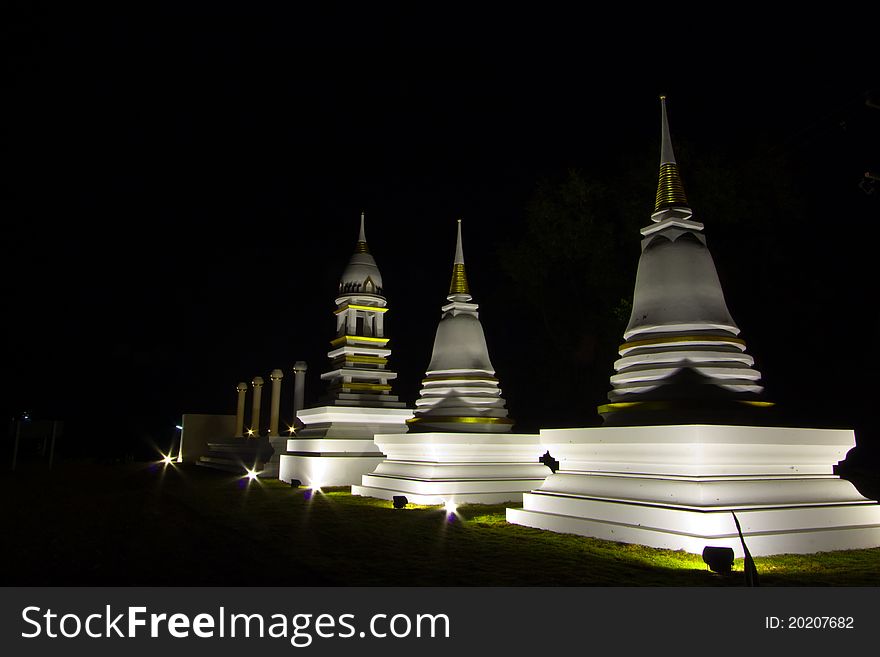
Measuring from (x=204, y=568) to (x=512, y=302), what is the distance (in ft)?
60.8

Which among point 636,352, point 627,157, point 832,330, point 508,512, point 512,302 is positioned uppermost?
point 627,157

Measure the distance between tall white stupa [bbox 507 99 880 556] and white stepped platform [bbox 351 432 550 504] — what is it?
253 cm

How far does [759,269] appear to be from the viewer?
656 inches

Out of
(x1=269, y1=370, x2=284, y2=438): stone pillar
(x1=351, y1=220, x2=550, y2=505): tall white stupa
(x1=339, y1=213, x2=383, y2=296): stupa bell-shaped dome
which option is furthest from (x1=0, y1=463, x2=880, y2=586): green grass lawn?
(x1=269, y1=370, x2=284, y2=438): stone pillar

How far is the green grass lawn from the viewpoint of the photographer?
514 centimetres

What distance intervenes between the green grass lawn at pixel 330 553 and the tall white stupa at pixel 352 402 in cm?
461

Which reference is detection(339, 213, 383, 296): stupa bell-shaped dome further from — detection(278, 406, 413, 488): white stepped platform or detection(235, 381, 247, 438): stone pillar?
detection(235, 381, 247, 438): stone pillar

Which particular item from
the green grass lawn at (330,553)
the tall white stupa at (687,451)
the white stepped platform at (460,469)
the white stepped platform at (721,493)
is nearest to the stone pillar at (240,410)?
the white stepped platform at (460,469)

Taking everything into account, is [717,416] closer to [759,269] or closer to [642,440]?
[642,440]

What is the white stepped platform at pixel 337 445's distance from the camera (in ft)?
48.8

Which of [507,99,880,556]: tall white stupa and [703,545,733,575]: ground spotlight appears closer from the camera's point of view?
[703,545,733,575]: ground spotlight

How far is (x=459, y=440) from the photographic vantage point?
1171 cm

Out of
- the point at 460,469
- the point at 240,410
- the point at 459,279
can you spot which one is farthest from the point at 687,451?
the point at 240,410
